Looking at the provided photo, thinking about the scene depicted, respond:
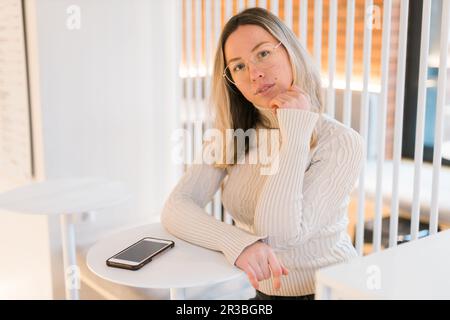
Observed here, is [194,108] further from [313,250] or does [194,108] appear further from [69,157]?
[313,250]

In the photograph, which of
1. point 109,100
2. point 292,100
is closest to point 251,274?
point 292,100

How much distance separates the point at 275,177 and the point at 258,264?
22cm

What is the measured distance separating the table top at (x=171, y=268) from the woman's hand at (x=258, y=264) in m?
0.02

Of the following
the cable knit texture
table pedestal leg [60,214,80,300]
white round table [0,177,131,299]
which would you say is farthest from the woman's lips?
table pedestal leg [60,214,80,300]

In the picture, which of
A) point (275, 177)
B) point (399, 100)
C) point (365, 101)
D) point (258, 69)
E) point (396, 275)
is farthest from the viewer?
point (365, 101)

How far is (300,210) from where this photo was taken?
127 centimetres

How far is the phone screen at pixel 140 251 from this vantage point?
1.25 metres

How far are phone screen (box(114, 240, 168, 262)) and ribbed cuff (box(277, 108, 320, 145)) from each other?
406mm

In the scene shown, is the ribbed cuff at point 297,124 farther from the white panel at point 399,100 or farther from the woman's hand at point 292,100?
the white panel at point 399,100

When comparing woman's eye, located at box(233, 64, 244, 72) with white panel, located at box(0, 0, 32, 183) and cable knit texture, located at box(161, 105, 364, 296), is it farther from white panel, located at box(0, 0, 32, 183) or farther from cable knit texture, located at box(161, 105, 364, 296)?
white panel, located at box(0, 0, 32, 183)

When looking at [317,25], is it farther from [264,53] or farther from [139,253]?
[139,253]
